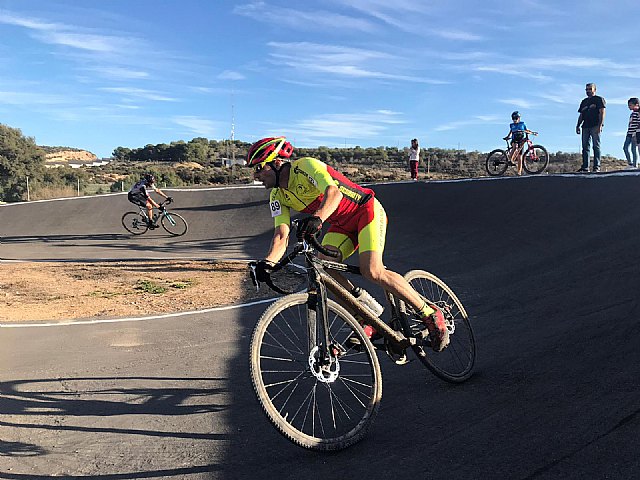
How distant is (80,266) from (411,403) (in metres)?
11.3

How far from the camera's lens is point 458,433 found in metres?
3.27

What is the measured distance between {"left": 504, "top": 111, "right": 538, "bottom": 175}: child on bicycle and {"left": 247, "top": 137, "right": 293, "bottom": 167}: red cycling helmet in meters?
13.8

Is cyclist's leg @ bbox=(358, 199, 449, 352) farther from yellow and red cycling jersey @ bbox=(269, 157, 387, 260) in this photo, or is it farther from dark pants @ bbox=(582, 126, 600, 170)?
dark pants @ bbox=(582, 126, 600, 170)

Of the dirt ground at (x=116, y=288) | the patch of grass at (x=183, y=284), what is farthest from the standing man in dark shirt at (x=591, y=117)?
the patch of grass at (x=183, y=284)

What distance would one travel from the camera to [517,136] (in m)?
16.3

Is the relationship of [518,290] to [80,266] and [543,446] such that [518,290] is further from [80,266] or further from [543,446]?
[80,266]

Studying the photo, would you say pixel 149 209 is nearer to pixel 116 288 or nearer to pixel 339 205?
pixel 116 288

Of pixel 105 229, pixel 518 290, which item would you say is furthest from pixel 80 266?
pixel 518 290

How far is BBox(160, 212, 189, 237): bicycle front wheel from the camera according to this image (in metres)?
18.8

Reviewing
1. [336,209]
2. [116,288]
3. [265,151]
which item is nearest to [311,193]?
[336,209]

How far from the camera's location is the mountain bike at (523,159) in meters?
16.4

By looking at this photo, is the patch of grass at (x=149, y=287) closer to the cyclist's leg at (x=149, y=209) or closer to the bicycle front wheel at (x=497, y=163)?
the cyclist's leg at (x=149, y=209)

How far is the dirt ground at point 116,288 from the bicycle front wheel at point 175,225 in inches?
220

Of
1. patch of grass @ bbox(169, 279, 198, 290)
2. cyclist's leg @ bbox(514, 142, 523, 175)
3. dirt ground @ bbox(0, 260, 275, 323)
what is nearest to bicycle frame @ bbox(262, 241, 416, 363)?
dirt ground @ bbox(0, 260, 275, 323)
